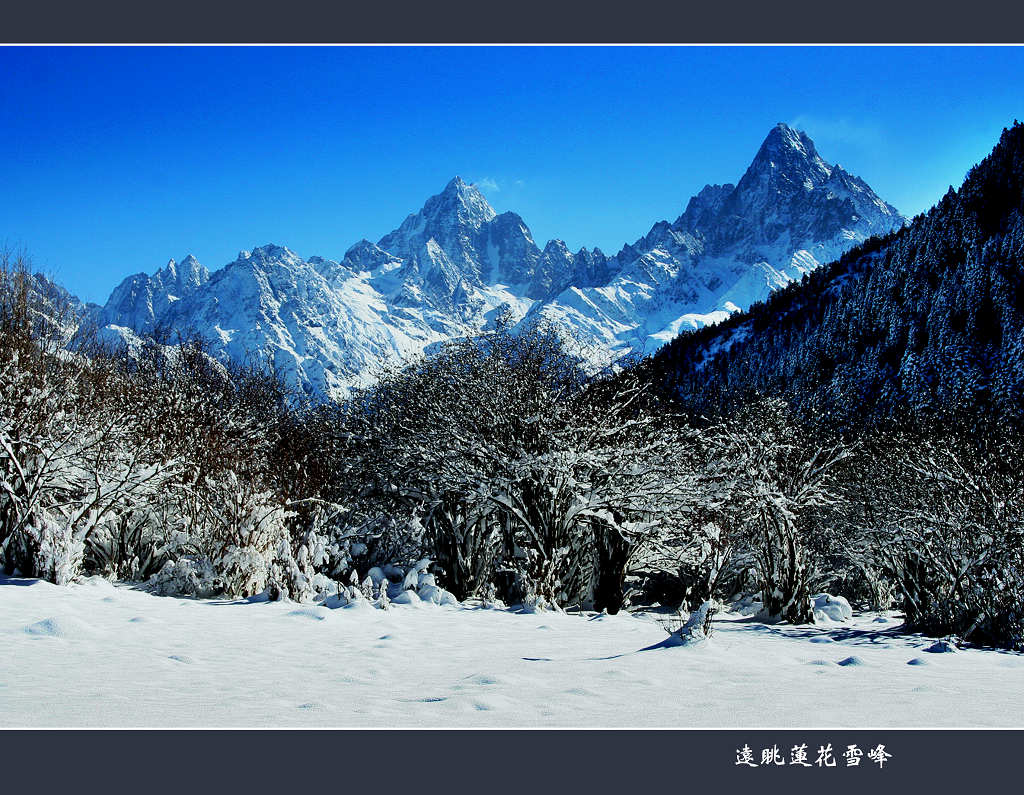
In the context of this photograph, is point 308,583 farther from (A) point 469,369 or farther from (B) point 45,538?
(A) point 469,369

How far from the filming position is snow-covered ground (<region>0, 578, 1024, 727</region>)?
4867mm

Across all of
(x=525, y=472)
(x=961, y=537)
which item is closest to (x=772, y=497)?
(x=961, y=537)

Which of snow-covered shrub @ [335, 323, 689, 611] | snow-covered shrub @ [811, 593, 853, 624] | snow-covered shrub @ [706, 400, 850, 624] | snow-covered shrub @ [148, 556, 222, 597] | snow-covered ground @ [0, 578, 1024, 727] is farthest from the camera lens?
snow-covered shrub @ [811, 593, 853, 624]

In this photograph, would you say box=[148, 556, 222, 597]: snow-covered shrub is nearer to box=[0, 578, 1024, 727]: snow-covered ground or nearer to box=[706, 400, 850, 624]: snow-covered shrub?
box=[0, 578, 1024, 727]: snow-covered ground

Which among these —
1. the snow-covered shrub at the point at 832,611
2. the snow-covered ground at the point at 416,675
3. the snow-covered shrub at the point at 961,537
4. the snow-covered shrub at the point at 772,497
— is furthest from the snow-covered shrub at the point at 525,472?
the snow-covered shrub at the point at 961,537

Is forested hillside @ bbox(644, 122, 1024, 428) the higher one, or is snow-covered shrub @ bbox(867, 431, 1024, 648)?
forested hillside @ bbox(644, 122, 1024, 428)

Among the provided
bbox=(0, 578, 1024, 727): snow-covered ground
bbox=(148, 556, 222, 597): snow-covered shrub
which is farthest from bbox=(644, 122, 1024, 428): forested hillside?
bbox=(0, 578, 1024, 727): snow-covered ground

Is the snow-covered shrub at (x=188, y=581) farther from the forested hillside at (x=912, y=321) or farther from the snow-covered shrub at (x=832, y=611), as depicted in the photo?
the forested hillside at (x=912, y=321)

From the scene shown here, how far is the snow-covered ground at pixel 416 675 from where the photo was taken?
16.0 feet

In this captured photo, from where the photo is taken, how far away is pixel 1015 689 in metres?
6.46

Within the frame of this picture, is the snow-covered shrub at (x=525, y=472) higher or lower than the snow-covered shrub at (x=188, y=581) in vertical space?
higher

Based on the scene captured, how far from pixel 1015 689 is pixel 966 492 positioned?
1201cm

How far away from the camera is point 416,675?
243 inches

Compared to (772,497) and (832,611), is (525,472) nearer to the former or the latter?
(772,497)
